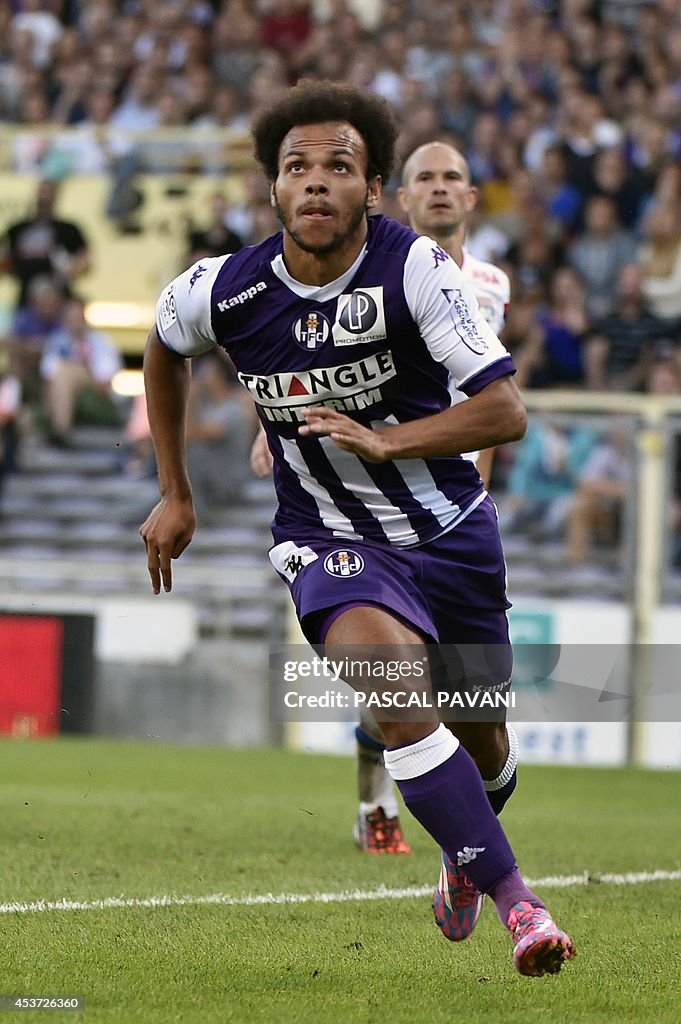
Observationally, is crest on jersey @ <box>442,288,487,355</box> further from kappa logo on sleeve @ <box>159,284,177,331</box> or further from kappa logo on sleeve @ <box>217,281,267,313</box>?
kappa logo on sleeve @ <box>159,284,177,331</box>

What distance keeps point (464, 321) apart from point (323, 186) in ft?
1.70

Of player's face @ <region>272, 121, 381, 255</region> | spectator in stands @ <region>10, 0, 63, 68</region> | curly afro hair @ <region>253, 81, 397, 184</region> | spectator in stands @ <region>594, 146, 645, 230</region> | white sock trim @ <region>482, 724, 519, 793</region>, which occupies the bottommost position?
white sock trim @ <region>482, 724, 519, 793</region>

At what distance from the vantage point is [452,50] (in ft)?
57.2

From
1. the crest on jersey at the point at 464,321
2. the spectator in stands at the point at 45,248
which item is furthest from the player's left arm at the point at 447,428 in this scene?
the spectator in stands at the point at 45,248

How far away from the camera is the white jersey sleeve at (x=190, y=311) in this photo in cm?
495

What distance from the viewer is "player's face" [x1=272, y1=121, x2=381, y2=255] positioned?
4664 millimetres

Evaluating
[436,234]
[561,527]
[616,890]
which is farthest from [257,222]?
[616,890]

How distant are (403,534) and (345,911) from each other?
153 cm

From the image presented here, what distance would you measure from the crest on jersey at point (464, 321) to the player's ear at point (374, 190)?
37 cm

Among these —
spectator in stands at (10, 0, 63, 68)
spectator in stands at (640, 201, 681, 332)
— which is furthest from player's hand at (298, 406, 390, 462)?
spectator in stands at (10, 0, 63, 68)

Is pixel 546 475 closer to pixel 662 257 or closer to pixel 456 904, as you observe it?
pixel 662 257

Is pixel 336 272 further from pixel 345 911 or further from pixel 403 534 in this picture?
pixel 345 911

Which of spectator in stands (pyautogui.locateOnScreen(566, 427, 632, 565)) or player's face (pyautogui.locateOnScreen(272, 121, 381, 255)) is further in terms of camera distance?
spectator in stands (pyautogui.locateOnScreen(566, 427, 632, 565))

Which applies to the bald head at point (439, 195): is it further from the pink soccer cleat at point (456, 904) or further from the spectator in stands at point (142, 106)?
the spectator in stands at point (142, 106)
